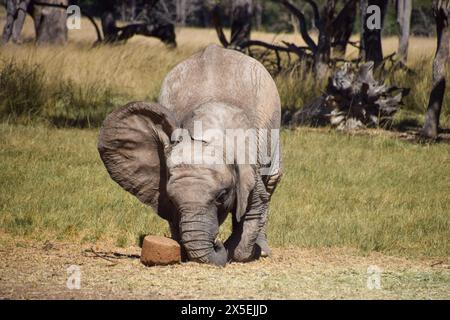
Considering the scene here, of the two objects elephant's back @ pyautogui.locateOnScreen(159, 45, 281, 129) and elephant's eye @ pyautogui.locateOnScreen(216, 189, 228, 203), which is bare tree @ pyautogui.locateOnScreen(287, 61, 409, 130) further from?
elephant's eye @ pyautogui.locateOnScreen(216, 189, 228, 203)

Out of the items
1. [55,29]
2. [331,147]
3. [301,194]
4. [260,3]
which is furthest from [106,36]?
[260,3]

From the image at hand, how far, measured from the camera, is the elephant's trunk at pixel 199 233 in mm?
6812

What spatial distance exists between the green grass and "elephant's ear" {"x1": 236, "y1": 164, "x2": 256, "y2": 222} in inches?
65.0

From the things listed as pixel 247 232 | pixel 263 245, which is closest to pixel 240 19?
pixel 263 245

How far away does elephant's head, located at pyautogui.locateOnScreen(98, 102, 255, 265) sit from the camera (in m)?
6.84

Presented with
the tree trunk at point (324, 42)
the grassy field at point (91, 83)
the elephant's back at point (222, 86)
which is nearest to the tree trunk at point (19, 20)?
the grassy field at point (91, 83)

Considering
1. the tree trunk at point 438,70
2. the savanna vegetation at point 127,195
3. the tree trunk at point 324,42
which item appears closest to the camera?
the savanna vegetation at point 127,195

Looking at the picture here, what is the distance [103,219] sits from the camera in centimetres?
960

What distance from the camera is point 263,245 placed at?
8227 millimetres

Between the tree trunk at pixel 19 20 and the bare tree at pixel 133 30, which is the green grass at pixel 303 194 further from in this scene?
the bare tree at pixel 133 30

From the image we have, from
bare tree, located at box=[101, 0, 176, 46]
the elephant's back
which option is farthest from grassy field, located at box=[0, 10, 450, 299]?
bare tree, located at box=[101, 0, 176, 46]

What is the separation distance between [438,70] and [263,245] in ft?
23.1

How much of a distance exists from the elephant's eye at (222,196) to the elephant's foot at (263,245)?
124 cm
